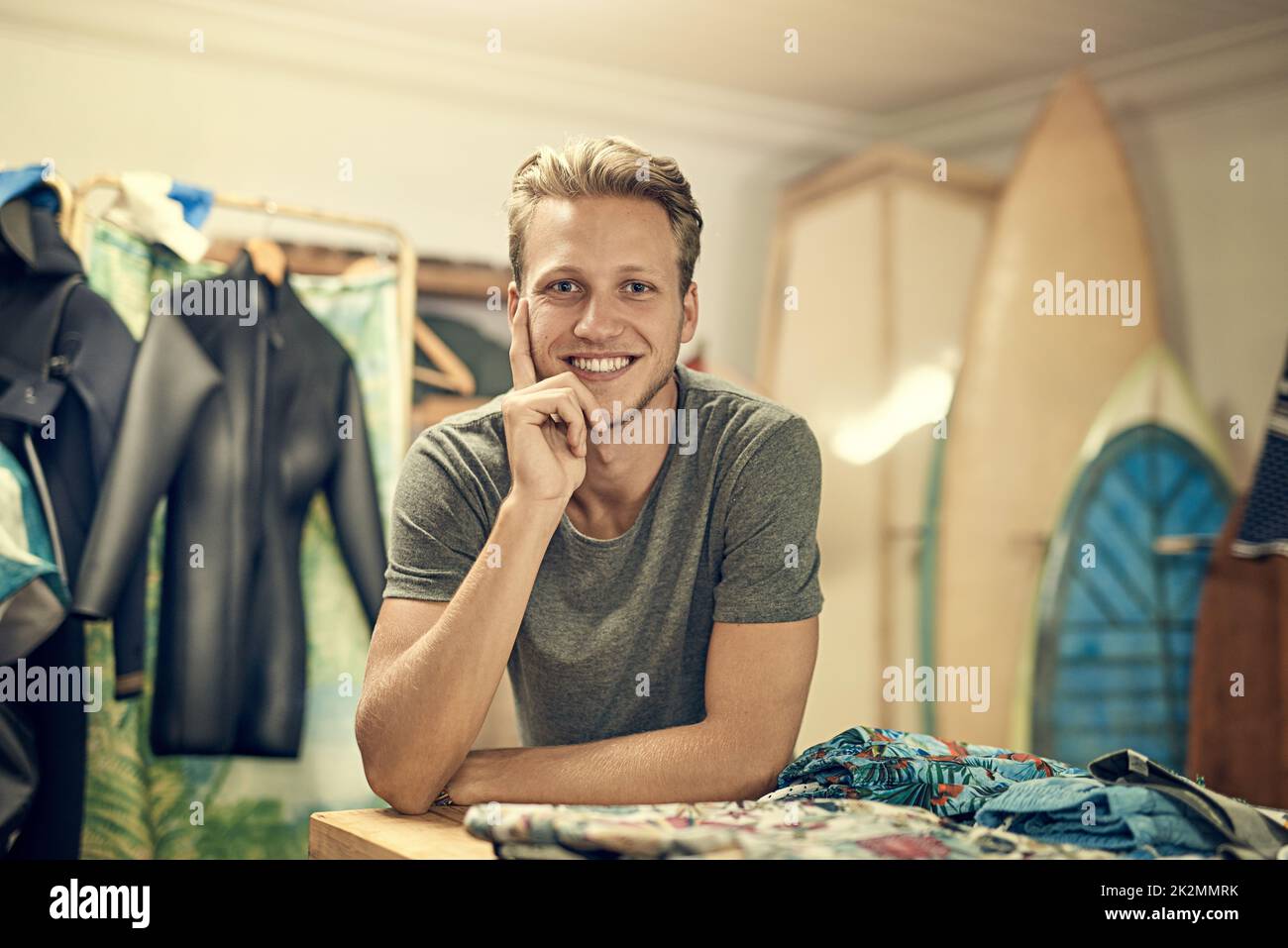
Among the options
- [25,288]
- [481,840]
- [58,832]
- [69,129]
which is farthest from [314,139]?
[481,840]

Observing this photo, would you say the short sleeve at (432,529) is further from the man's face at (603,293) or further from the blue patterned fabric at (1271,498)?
the blue patterned fabric at (1271,498)

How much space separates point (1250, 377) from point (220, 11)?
2.90 metres

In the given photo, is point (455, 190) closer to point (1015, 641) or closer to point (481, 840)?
point (1015, 641)

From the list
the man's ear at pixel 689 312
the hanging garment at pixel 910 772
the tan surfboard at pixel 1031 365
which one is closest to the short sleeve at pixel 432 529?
the man's ear at pixel 689 312

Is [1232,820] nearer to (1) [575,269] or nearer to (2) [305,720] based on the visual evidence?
(1) [575,269]

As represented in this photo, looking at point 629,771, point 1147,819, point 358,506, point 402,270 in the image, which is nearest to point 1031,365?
point 402,270

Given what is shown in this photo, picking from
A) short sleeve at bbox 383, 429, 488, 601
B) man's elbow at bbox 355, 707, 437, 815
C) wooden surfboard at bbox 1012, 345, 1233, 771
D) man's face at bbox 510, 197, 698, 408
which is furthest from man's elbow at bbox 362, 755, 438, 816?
wooden surfboard at bbox 1012, 345, 1233, 771

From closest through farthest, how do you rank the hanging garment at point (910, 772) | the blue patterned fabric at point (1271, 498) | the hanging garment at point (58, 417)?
the hanging garment at point (910, 772), the hanging garment at point (58, 417), the blue patterned fabric at point (1271, 498)

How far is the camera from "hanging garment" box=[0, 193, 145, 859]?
2.04 meters

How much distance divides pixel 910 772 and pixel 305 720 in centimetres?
167

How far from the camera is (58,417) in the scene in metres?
2.12

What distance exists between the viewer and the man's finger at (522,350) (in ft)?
4.63

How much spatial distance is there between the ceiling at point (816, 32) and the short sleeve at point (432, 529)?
1.96 meters

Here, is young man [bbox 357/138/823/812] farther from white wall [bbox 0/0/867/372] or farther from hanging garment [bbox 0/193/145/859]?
white wall [bbox 0/0/867/372]
